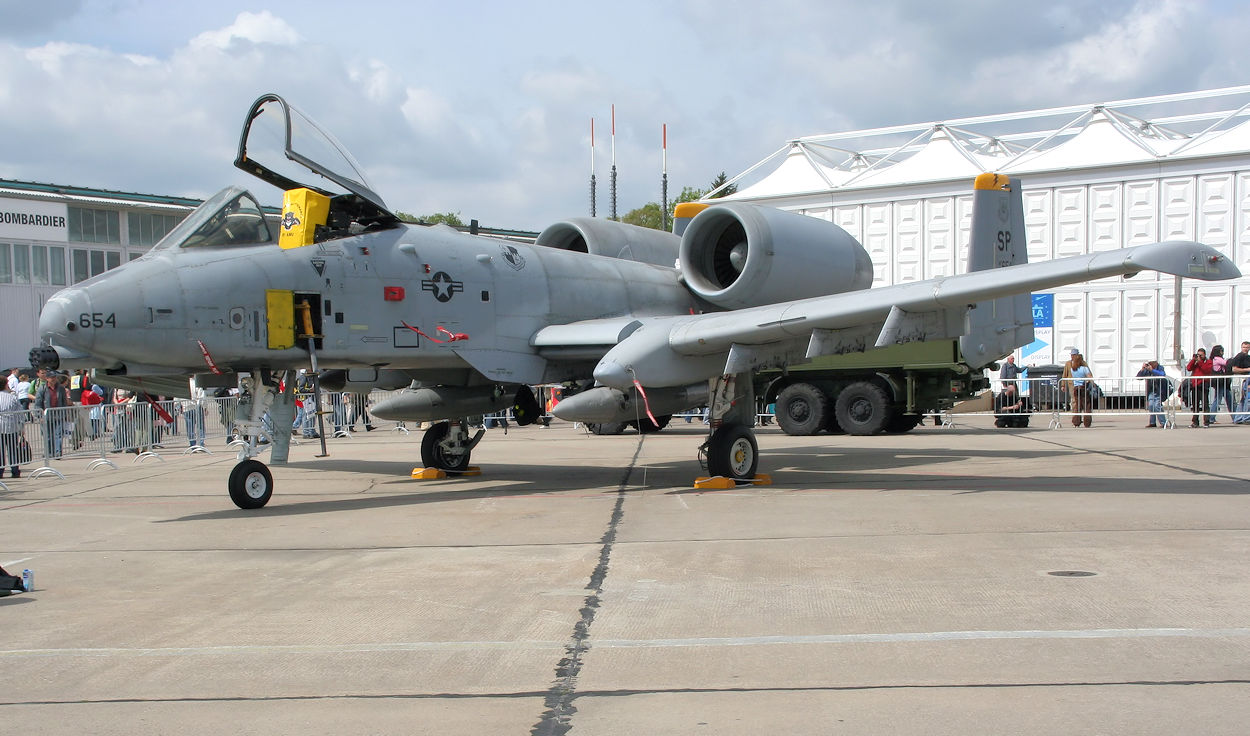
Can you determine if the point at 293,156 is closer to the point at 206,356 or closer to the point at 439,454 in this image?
the point at 206,356

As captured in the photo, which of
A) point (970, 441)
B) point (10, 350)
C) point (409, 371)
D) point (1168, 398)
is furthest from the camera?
point (10, 350)

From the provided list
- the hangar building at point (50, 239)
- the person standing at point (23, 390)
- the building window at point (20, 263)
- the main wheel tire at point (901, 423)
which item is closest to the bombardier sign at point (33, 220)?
the hangar building at point (50, 239)

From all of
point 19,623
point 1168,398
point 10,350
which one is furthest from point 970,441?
point 10,350

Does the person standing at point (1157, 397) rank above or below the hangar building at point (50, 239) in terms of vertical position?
below

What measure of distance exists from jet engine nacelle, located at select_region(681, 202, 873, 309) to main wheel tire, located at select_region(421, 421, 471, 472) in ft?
11.7

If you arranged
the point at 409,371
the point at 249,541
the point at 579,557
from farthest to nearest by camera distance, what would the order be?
the point at 409,371 < the point at 249,541 < the point at 579,557

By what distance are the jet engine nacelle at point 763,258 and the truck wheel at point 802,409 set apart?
19.4 feet

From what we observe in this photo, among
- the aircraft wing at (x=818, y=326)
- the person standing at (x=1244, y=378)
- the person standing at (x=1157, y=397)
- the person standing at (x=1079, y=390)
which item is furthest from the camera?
the person standing at (x=1079, y=390)

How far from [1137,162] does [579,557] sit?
24.5 meters

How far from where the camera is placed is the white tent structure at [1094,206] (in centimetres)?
2505

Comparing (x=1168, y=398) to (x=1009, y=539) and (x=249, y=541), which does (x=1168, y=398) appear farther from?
(x=249, y=541)

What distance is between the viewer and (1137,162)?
2588 centimetres

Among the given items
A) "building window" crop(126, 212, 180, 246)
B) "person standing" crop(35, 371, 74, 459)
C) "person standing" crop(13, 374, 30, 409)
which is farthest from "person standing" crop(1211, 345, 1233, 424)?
"building window" crop(126, 212, 180, 246)

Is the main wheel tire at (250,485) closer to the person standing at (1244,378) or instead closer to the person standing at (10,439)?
the person standing at (10,439)
